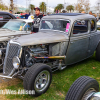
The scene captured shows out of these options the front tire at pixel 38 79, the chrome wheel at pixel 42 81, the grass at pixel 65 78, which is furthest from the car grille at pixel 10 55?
the chrome wheel at pixel 42 81

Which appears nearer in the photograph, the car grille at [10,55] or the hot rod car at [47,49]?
the hot rod car at [47,49]

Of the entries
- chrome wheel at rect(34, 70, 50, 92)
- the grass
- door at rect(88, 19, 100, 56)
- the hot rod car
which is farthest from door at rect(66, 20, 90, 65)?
chrome wheel at rect(34, 70, 50, 92)

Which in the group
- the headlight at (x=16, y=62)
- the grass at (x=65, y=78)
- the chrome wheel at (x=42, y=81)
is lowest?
the grass at (x=65, y=78)

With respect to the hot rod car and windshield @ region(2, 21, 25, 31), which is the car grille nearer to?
the hot rod car

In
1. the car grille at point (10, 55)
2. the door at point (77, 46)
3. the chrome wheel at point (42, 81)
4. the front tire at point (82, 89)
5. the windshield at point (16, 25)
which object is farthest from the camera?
the windshield at point (16, 25)

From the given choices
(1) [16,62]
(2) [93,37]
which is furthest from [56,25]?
(1) [16,62]

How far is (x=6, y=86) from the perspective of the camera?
3453 millimetres

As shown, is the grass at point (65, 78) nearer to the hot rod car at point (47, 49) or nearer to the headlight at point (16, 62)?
the hot rod car at point (47, 49)

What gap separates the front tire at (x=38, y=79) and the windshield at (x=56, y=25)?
1586 millimetres

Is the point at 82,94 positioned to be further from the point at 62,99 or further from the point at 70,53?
the point at 70,53

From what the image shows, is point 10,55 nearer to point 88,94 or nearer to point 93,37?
point 88,94

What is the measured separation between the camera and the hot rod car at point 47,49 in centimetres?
301

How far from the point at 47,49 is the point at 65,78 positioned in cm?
105

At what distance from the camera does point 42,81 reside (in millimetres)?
3109
